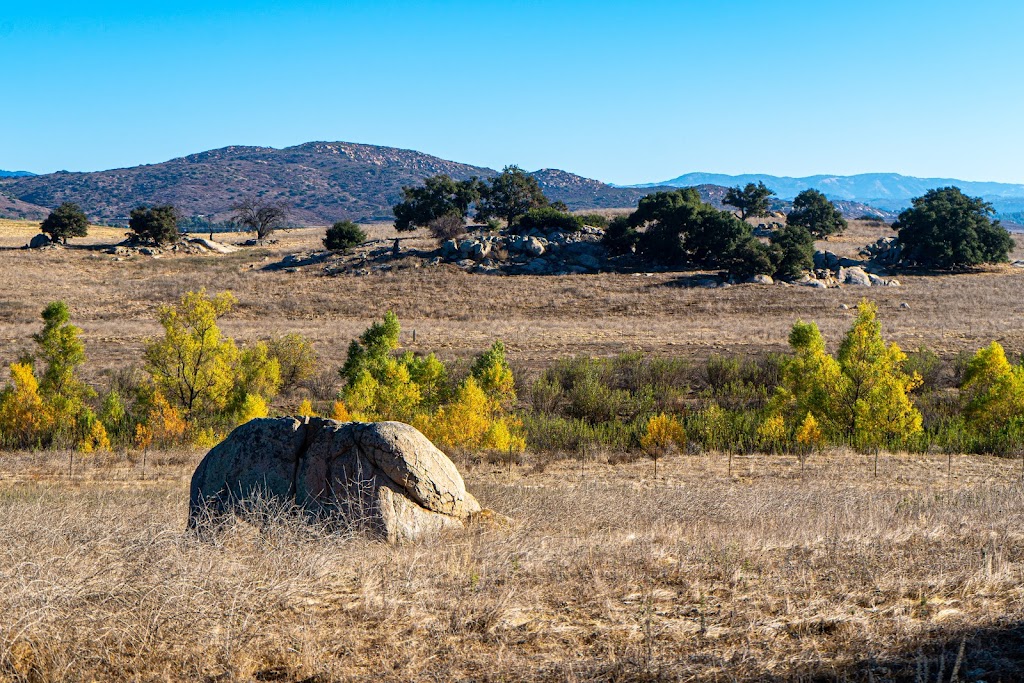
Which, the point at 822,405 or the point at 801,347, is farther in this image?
the point at 801,347

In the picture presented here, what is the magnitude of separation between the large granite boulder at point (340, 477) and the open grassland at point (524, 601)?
60cm

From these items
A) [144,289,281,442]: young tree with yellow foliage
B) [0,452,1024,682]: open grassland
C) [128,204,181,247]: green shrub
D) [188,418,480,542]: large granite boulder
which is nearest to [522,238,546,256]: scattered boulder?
[128,204,181,247]: green shrub

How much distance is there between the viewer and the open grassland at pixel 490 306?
1427 inches

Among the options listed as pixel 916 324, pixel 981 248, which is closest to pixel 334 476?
pixel 916 324

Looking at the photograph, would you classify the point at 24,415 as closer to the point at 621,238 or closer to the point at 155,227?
the point at 621,238

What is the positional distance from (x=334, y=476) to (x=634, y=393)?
57.1 feet

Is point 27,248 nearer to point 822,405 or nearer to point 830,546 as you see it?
point 822,405

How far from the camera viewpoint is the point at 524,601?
19.2ft

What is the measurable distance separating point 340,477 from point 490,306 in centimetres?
4109

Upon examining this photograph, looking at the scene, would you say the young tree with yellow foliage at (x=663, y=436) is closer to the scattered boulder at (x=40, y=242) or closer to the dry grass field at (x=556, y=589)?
the dry grass field at (x=556, y=589)

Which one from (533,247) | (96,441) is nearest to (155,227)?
(533,247)

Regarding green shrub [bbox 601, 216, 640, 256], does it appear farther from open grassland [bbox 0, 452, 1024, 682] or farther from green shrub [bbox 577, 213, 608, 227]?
open grassland [bbox 0, 452, 1024, 682]

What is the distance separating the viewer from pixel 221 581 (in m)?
5.46

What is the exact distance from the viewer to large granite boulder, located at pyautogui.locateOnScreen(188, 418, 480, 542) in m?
8.68
